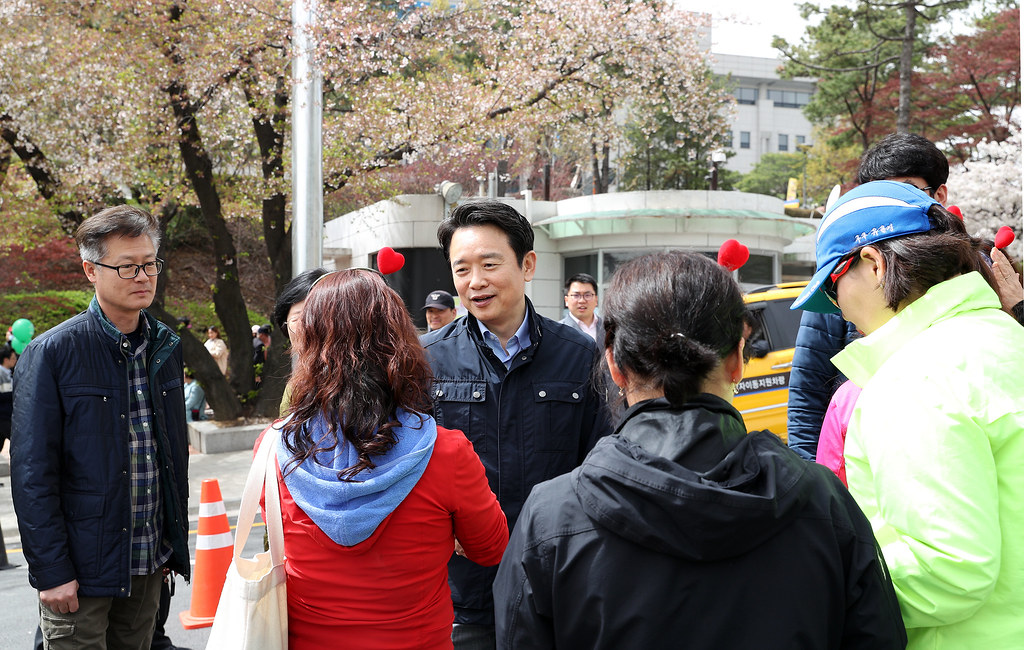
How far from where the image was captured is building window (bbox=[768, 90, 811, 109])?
69000 millimetres


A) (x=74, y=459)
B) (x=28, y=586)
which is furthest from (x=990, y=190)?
(x=74, y=459)

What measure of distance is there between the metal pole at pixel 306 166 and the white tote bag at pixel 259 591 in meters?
6.07

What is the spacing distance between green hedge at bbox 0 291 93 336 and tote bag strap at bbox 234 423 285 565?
17345 mm

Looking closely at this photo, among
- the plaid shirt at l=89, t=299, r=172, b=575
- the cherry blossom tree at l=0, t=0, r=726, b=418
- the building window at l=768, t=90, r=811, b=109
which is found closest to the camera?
the plaid shirt at l=89, t=299, r=172, b=575

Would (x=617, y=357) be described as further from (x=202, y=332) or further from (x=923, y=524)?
(x=202, y=332)

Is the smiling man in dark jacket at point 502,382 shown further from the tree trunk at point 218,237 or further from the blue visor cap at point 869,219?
the tree trunk at point 218,237

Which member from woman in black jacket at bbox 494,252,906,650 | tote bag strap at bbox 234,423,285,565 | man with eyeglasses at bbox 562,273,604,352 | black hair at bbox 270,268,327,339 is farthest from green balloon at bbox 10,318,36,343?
woman in black jacket at bbox 494,252,906,650

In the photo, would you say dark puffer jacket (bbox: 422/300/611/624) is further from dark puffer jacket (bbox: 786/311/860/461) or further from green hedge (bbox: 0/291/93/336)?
green hedge (bbox: 0/291/93/336)

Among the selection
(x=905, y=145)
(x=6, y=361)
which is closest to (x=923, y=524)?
(x=905, y=145)

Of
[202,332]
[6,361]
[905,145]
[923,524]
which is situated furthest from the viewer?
[202,332]

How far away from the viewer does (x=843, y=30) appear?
20.0 metres

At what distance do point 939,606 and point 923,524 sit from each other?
5.5 inches

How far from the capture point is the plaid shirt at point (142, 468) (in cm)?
285

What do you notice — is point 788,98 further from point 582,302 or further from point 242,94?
point 582,302
